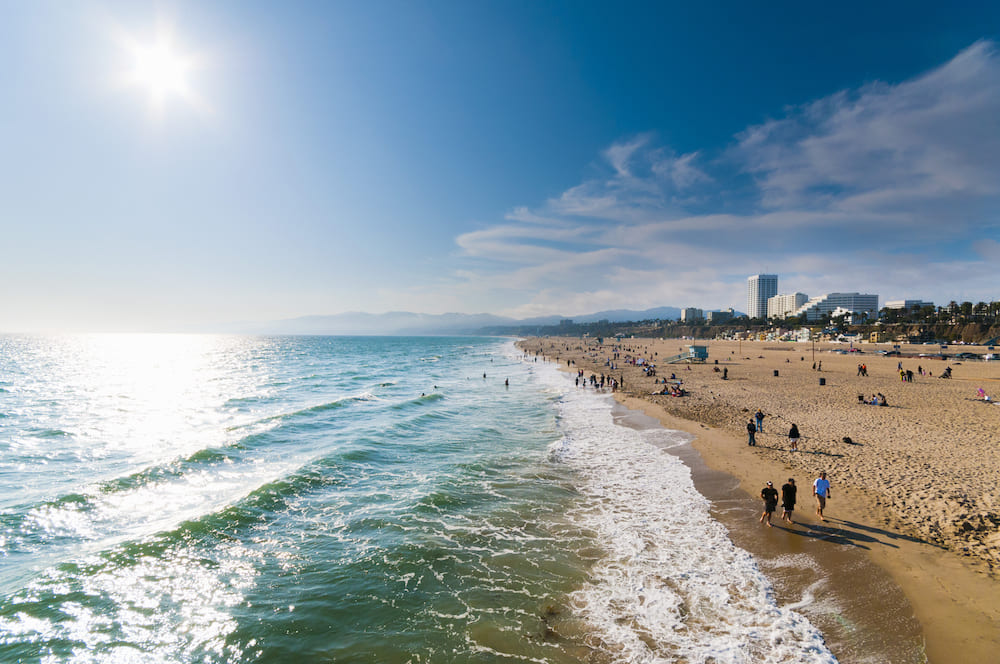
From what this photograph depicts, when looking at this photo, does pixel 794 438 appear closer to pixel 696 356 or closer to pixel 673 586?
pixel 673 586

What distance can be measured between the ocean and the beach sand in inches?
72.3

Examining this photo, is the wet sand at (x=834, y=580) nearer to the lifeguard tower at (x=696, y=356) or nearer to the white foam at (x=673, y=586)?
the white foam at (x=673, y=586)

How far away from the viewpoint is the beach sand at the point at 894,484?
8.03 metres

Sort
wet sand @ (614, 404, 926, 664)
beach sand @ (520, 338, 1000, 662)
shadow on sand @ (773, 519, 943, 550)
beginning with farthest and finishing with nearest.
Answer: shadow on sand @ (773, 519, 943, 550) < beach sand @ (520, 338, 1000, 662) < wet sand @ (614, 404, 926, 664)

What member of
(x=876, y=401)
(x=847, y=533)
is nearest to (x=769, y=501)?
(x=847, y=533)

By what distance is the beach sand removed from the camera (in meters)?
8.03

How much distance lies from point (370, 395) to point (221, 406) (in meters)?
12.6

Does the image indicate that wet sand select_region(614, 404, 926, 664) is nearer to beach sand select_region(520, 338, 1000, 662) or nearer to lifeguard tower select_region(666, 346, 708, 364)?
beach sand select_region(520, 338, 1000, 662)

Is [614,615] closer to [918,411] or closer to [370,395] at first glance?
[918,411]

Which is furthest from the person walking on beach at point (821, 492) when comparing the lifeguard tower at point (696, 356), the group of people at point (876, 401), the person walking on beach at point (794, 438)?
the lifeguard tower at point (696, 356)

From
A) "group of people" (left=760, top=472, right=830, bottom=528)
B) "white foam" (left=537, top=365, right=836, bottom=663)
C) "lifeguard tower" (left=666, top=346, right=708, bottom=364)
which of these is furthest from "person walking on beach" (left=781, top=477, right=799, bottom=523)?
"lifeguard tower" (left=666, top=346, right=708, bottom=364)

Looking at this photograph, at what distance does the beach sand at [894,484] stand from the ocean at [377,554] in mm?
1836

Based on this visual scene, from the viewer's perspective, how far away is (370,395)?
40562 millimetres

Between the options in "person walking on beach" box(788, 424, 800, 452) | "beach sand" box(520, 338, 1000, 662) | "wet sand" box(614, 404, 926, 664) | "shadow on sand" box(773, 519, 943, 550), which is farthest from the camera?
"person walking on beach" box(788, 424, 800, 452)
